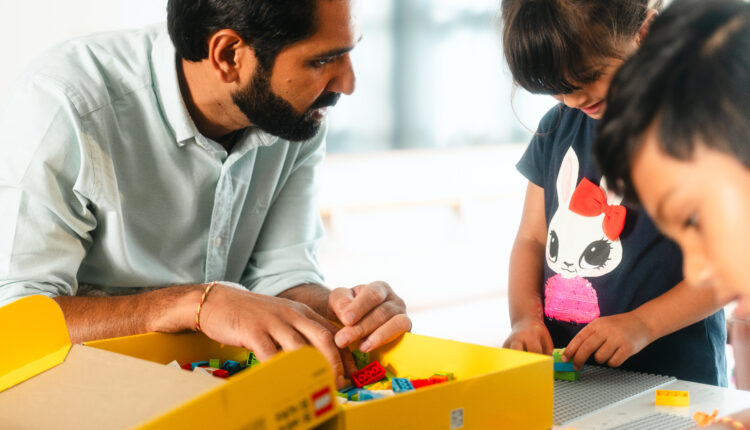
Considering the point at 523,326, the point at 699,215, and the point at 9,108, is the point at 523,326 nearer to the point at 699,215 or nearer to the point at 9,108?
the point at 699,215

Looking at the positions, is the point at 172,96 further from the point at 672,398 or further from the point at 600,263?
the point at 672,398

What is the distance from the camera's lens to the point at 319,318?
1.11m

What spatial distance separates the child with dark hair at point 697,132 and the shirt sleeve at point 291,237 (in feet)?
3.25

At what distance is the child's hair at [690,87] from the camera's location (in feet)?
1.93

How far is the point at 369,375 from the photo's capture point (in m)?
1.03

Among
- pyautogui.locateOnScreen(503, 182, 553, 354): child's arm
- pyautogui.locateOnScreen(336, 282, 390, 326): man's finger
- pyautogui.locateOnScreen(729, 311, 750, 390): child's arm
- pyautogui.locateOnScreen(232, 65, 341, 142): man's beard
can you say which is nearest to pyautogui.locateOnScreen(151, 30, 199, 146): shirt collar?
pyautogui.locateOnScreen(232, 65, 341, 142): man's beard

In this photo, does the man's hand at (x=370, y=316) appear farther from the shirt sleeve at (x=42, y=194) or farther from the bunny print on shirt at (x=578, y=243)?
the shirt sleeve at (x=42, y=194)

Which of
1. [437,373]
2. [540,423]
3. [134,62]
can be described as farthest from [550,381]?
[134,62]

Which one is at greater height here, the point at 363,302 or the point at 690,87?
the point at 690,87

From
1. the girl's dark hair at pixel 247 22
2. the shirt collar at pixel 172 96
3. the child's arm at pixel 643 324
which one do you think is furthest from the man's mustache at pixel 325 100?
the child's arm at pixel 643 324

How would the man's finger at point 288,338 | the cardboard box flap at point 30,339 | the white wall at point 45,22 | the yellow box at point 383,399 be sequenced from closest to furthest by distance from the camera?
the yellow box at point 383,399
the cardboard box flap at point 30,339
the man's finger at point 288,338
the white wall at point 45,22

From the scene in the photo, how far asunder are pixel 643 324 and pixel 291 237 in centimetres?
74

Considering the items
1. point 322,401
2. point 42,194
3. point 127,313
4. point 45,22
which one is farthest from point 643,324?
point 45,22

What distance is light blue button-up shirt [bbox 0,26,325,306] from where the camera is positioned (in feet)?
3.94
